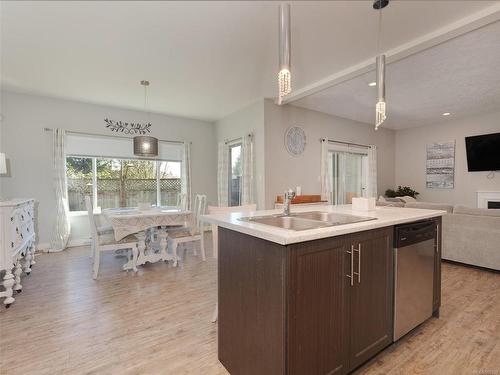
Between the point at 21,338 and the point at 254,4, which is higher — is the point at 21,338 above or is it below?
below

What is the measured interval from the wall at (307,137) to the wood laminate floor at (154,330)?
2268mm

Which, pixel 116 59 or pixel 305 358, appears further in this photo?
pixel 116 59

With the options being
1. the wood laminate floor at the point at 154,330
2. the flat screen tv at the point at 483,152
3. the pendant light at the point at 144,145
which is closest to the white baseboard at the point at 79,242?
the wood laminate floor at the point at 154,330

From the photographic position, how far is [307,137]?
516cm

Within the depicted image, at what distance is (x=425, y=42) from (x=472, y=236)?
243 cm

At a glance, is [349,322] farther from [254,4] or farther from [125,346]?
[254,4]

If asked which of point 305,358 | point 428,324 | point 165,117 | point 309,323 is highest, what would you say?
point 165,117

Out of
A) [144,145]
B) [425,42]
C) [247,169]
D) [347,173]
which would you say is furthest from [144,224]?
[347,173]

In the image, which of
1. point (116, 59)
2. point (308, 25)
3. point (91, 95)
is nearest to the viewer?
point (308, 25)

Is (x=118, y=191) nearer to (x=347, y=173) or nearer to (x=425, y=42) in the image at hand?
(x=347, y=173)

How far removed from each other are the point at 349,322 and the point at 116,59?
11.5 feet

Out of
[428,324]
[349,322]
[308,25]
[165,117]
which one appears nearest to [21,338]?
[349,322]

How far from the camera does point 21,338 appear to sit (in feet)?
6.30

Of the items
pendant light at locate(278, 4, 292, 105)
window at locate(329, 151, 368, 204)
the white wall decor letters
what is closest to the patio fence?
window at locate(329, 151, 368, 204)
